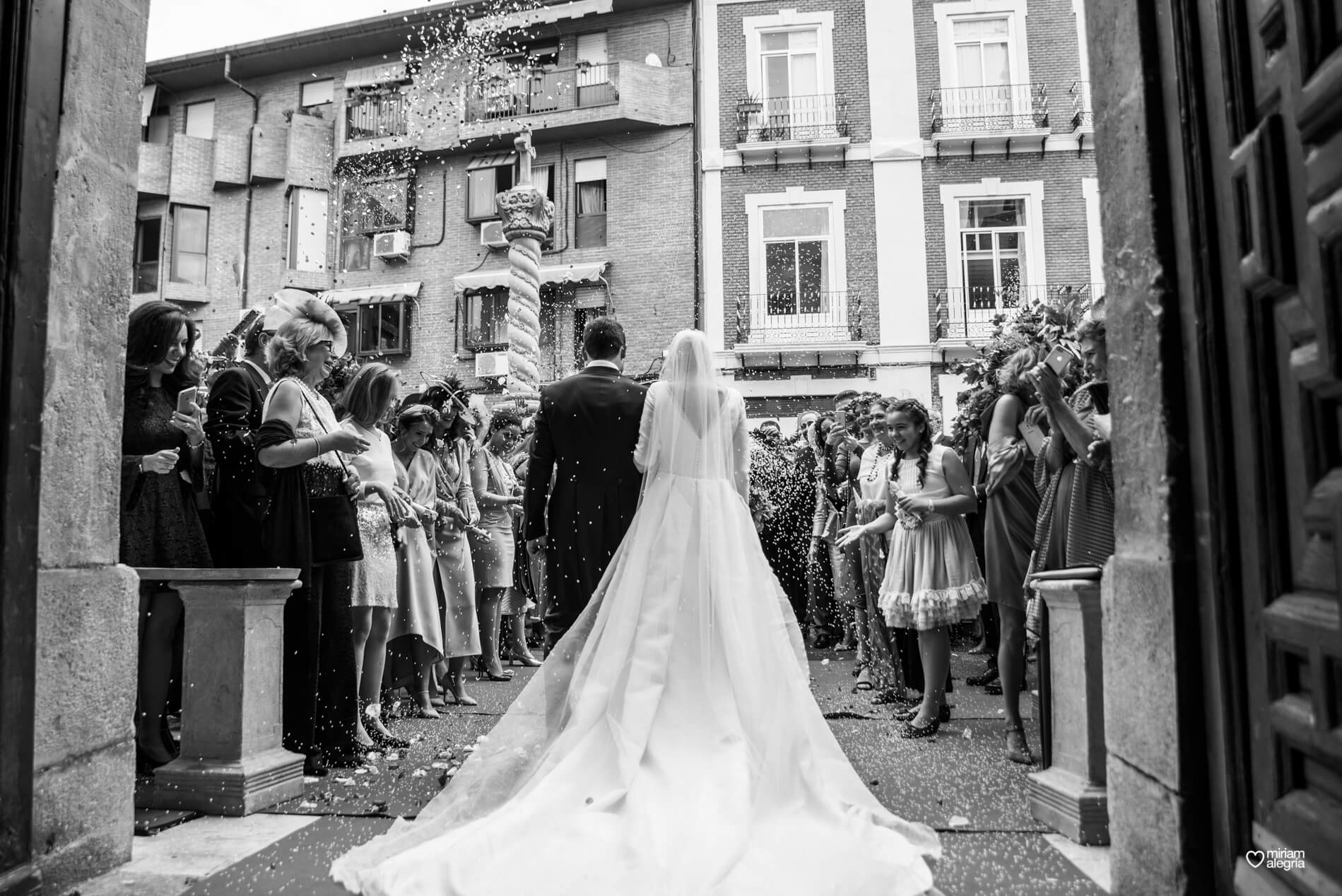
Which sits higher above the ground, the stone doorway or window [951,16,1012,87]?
window [951,16,1012,87]

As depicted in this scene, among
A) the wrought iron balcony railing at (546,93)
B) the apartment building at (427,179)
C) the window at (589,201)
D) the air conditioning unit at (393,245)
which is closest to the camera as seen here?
the apartment building at (427,179)

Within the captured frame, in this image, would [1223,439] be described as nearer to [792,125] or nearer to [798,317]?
[798,317]

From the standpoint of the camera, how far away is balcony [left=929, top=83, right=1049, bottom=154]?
61.0 feet

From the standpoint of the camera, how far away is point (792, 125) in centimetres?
1944

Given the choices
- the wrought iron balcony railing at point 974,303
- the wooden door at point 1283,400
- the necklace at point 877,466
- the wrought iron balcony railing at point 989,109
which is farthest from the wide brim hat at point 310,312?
the wrought iron balcony railing at point 989,109

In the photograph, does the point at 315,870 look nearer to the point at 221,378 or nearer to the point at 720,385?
the point at 221,378

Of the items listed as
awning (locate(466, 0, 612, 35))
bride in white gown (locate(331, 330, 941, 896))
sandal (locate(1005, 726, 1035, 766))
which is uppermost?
awning (locate(466, 0, 612, 35))

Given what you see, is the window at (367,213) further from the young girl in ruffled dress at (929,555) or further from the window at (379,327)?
the young girl in ruffled dress at (929,555)

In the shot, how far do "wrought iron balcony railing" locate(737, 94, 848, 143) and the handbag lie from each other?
1611 cm

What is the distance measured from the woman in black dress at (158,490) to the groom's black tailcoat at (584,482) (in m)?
1.66

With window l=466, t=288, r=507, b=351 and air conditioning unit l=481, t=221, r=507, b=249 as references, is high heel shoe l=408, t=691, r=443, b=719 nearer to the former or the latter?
window l=466, t=288, r=507, b=351

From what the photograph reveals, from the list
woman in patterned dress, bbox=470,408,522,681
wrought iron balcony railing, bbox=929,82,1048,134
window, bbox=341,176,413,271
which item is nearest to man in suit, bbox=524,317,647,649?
woman in patterned dress, bbox=470,408,522,681

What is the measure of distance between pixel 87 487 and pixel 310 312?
6.03 feet

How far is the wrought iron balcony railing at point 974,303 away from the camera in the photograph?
60.0ft
